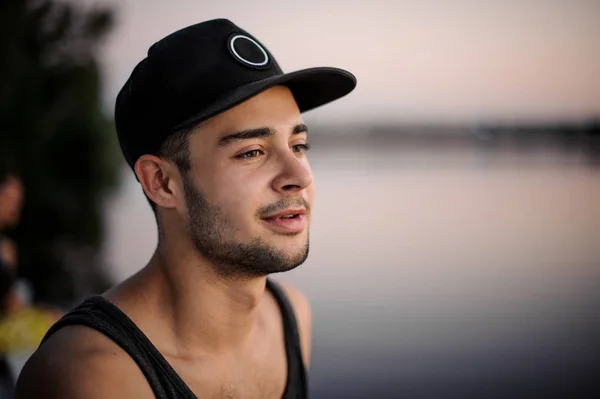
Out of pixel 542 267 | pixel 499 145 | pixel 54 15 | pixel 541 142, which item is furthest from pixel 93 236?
pixel 541 142

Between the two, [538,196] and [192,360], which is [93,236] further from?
[538,196]

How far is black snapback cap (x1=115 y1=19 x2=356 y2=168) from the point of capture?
5.74ft

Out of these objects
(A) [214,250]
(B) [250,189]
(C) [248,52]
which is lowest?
(A) [214,250]

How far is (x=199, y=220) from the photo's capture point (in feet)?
6.10

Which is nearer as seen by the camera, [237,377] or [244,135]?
[244,135]

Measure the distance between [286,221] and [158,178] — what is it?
375mm

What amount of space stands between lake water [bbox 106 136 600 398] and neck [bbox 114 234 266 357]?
404 cm

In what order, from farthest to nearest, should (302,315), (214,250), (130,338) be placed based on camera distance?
(302,315) < (214,250) < (130,338)

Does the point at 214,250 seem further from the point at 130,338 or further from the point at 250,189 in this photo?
the point at 130,338

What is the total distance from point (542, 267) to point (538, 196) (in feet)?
21.8

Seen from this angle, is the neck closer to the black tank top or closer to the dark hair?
the black tank top

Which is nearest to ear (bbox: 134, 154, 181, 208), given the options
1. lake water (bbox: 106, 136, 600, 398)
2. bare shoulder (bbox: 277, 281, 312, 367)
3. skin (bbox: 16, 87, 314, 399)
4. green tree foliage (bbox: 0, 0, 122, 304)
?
skin (bbox: 16, 87, 314, 399)

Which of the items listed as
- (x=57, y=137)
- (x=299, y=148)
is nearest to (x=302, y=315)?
(x=299, y=148)

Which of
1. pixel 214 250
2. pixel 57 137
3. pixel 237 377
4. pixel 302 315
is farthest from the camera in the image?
pixel 57 137
